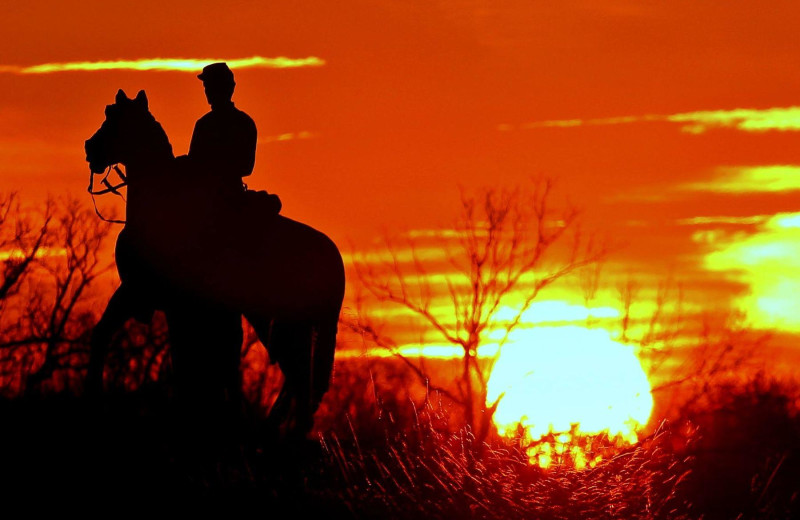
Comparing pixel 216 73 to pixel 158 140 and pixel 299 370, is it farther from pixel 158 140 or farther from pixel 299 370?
pixel 299 370

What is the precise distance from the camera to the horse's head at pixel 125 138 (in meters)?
15.1

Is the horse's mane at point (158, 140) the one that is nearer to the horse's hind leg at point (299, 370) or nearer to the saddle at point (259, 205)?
the saddle at point (259, 205)

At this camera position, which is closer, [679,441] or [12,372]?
[679,441]

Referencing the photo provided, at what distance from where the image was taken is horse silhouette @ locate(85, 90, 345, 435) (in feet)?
48.7

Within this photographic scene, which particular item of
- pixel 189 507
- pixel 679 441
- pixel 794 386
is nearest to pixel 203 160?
pixel 189 507

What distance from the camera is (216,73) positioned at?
15.0 metres

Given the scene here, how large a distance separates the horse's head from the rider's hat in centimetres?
62

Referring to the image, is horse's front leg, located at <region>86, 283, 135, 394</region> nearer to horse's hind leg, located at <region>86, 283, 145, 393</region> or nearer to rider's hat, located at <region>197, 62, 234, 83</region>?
horse's hind leg, located at <region>86, 283, 145, 393</region>

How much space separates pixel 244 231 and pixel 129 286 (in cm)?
113

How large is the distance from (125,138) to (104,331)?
66.7 inches

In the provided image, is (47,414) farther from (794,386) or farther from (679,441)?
(794,386)

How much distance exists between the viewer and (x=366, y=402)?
136 ft

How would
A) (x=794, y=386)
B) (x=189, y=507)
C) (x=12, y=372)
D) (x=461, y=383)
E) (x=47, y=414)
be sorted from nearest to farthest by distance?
(x=189, y=507)
(x=47, y=414)
(x=12, y=372)
(x=461, y=383)
(x=794, y=386)

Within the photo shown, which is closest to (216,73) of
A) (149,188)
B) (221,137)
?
(221,137)
